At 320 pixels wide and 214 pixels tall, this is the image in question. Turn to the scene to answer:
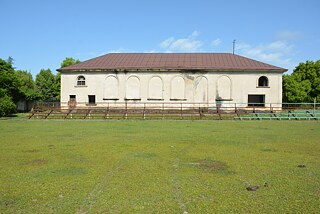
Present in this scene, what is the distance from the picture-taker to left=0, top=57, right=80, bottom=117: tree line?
1134 inches

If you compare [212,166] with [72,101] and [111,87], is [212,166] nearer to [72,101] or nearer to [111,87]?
[111,87]

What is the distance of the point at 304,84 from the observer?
54.1 metres

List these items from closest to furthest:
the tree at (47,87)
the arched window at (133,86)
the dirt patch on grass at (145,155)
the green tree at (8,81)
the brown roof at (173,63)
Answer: the dirt patch on grass at (145,155)
the green tree at (8,81)
the brown roof at (173,63)
the arched window at (133,86)
the tree at (47,87)

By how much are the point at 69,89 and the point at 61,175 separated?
29441mm

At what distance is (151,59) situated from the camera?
35.5 meters

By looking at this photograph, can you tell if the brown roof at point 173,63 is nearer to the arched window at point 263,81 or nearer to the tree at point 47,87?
the arched window at point 263,81

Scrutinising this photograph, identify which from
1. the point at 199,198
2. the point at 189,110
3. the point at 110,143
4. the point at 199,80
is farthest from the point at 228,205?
the point at 199,80

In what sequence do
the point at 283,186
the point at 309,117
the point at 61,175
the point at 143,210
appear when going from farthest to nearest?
the point at 309,117
the point at 61,175
the point at 283,186
the point at 143,210

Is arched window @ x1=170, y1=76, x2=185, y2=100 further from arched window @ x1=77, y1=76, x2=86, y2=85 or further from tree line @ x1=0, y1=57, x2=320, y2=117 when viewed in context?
tree line @ x1=0, y1=57, x2=320, y2=117

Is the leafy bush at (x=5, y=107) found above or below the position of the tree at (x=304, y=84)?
below

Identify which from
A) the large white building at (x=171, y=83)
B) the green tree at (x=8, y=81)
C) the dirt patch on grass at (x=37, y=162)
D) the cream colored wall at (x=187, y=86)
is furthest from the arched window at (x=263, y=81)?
the dirt patch on grass at (x=37, y=162)

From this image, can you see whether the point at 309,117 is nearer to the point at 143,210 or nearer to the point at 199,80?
the point at 199,80

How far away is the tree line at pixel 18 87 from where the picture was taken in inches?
1134

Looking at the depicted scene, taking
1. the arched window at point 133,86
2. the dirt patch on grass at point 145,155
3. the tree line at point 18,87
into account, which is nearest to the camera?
the dirt patch on grass at point 145,155
